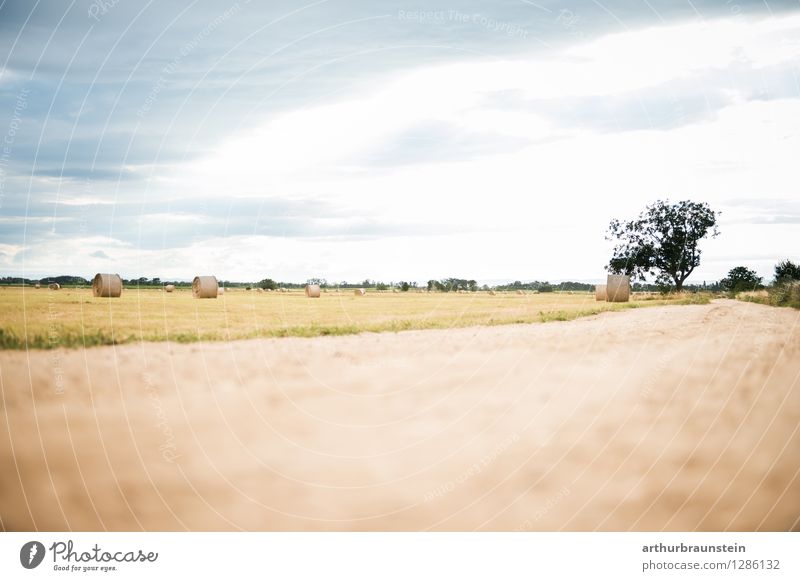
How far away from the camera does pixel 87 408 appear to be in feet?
22.8

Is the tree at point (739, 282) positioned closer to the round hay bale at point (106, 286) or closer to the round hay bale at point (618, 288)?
the round hay bale at point (618, 288)

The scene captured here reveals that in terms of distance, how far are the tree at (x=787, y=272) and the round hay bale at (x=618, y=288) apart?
761 cm

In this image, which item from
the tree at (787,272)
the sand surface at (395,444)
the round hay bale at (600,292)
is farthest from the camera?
the round hay bale at (600,292)

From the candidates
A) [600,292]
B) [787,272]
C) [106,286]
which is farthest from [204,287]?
[787,272]

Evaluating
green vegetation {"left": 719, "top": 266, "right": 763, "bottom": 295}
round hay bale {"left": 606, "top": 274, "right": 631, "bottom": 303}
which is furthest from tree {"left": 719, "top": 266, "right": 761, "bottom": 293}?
round hay bale {"left": 606, "top": 274, "right": 631, "bottom": 303}

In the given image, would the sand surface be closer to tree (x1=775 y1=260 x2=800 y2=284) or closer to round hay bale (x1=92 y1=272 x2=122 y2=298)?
tree (x1=775 y1=260 x2=800 y2=284)

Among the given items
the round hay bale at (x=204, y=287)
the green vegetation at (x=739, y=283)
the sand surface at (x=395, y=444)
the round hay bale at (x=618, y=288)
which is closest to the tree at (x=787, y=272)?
the green vegetation at (x=739, y=283)

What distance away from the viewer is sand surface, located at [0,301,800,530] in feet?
18.2

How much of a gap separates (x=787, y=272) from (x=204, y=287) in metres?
22.5

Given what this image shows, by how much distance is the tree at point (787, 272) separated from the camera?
17906 mm

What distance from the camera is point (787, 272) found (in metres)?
18.8

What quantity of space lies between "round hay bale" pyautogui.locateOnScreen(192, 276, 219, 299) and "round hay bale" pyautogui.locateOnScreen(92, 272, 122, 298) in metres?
4.37
